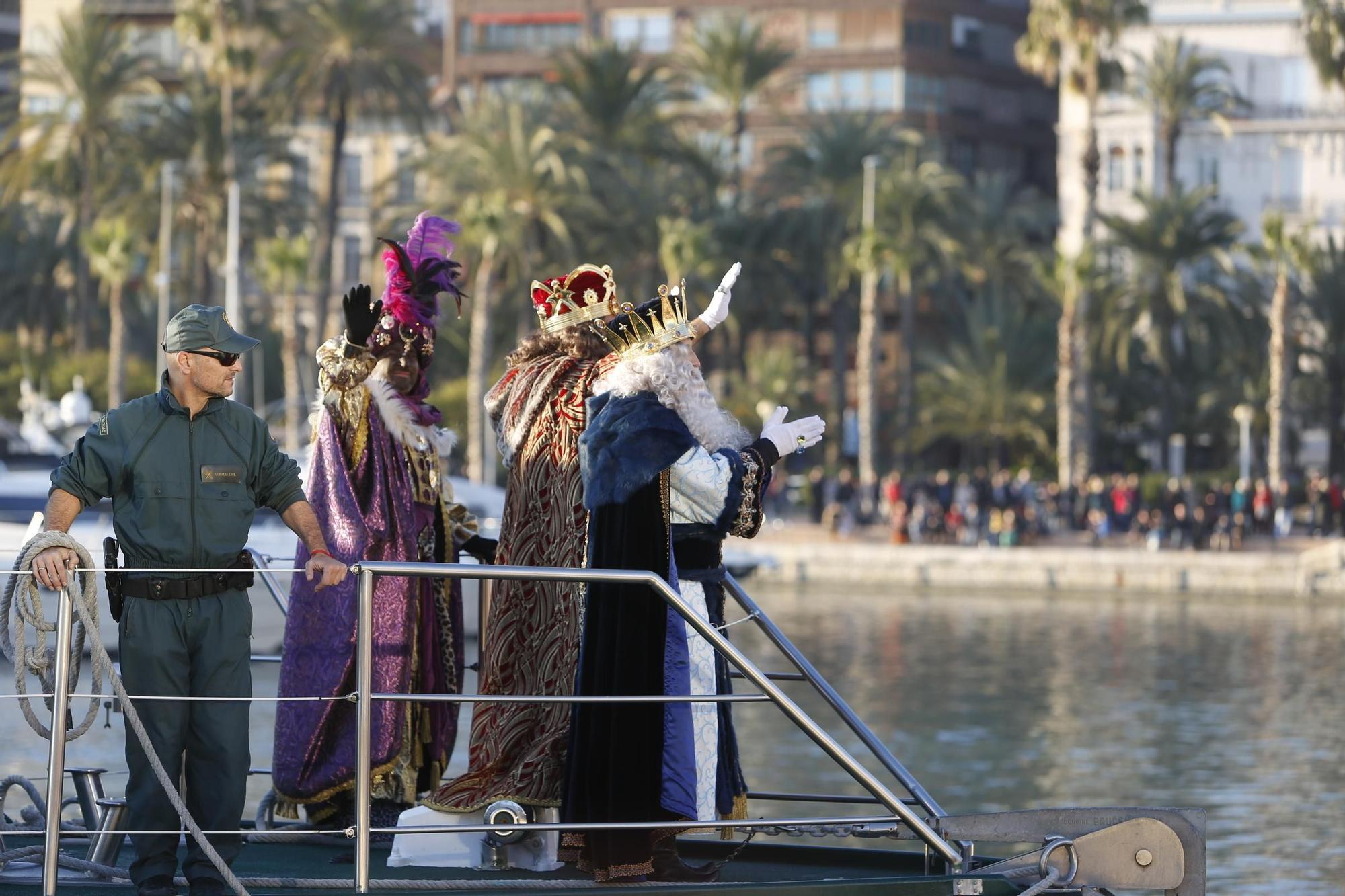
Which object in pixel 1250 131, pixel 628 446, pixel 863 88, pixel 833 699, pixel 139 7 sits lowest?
pixel 833 699

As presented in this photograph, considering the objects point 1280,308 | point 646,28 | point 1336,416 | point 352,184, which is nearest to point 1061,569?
point 1280,308

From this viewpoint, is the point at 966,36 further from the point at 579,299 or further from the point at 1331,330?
the point at 579,299

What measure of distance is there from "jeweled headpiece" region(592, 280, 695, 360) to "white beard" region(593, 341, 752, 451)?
3cm

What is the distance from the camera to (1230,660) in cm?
2627

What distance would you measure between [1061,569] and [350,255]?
173 ft

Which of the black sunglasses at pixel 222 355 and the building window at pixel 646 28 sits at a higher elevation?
the building window at pixel 646 28

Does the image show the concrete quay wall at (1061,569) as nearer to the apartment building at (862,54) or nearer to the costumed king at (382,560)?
the costumed king at (382,560)

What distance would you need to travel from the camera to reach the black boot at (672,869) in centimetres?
665

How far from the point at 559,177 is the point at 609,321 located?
148 feet

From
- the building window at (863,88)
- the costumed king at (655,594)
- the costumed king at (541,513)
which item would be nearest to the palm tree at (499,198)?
the building window at (863,88)

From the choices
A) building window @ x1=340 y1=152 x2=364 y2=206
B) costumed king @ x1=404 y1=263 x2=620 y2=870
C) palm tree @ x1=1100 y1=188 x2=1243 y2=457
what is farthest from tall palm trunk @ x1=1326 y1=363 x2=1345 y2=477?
costumed king @ x1=404 y1=263 x2=620 y2=870

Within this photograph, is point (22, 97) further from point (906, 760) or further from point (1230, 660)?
point (906, 760)

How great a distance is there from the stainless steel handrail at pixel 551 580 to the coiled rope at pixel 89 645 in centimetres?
41

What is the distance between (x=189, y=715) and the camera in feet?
20.4
